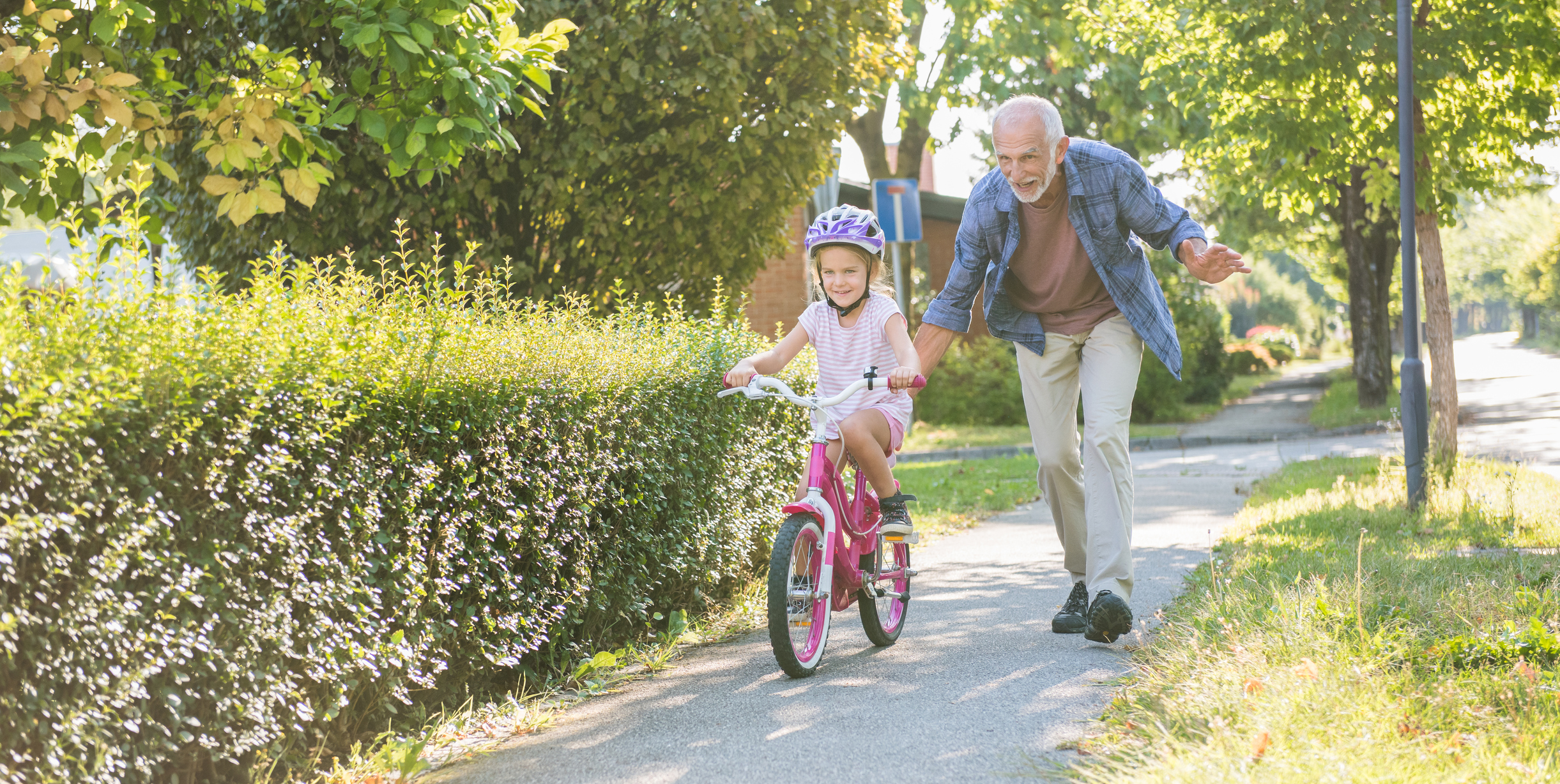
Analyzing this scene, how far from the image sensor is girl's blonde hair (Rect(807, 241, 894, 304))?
16.3 feet

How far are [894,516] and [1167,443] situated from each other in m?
13.4

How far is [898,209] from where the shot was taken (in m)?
16.2

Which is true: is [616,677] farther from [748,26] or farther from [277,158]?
[748,26]

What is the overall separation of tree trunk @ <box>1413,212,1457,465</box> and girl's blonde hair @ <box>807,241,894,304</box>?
5.56 metres

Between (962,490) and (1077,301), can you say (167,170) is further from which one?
(962,490)

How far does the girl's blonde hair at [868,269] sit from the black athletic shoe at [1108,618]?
1477 mm

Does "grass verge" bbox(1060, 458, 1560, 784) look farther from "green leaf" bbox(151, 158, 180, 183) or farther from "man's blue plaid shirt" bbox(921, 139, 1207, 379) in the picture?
"green leaf" bbox(151, 158, 180, 183)

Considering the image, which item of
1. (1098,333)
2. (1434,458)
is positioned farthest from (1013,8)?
(1098,333)

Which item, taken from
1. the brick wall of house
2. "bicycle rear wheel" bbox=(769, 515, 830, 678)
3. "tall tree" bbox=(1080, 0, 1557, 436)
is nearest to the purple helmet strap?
"bicycle rear wheel" bbox=(769, 515, 830, 678)

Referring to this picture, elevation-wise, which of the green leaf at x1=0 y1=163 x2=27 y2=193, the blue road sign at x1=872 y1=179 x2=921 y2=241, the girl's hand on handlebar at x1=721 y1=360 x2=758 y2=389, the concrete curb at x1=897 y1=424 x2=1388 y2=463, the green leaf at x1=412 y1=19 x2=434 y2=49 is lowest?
the concrete curb at x1=897 y1=424 x2=1388 y2=463

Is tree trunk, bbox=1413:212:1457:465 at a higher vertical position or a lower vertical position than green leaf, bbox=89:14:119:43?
lower

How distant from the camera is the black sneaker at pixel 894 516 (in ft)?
15.9

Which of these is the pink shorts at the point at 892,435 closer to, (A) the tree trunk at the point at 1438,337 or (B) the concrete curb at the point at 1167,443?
(A) the tree trunk at the point at 1438,337

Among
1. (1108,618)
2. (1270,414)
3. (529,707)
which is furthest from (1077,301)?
(1270,414)
